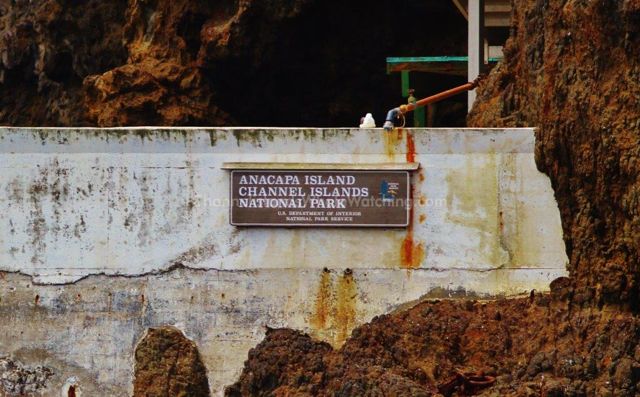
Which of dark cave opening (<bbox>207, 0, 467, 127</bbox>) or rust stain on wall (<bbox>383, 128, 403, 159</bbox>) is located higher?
dark cave opening (<bbox>207, 0, 467, 127</bbox>)

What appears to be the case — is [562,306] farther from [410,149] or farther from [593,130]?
[410,149]

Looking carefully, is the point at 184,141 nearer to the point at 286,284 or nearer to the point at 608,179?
the point at 286,284

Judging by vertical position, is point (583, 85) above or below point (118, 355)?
above

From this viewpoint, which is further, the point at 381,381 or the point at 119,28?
the point at 119,28

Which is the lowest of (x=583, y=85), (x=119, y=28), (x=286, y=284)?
(x=286, y=284)

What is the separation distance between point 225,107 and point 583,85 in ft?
27.7

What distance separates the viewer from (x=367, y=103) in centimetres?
2203

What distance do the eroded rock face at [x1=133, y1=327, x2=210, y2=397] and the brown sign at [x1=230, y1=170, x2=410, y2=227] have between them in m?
1.27

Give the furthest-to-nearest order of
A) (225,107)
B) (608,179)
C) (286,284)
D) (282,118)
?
(282,118) < (225,107) < (286,284) < (608,179)

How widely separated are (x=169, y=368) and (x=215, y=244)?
49.7 inches

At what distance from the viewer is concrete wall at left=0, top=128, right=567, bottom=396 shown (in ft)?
45.3

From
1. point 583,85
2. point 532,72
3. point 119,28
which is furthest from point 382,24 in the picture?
point 583,85

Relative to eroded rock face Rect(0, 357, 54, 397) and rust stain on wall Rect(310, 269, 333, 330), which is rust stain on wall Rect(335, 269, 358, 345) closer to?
rust stain on wall Rect(310, 269, 333, 330)

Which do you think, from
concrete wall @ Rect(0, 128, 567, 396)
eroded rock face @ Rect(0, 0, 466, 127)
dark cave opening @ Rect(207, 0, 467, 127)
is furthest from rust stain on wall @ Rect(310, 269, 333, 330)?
dark cave opening @ Rect(207, 0, 467, 127)
